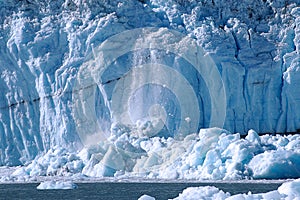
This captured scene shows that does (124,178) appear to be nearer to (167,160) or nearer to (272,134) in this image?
(167,160)

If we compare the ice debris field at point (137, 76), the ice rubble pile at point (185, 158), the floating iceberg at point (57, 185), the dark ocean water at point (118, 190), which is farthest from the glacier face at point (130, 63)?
the floating iceberg at point (57, 185)

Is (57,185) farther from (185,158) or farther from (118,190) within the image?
(185,158)

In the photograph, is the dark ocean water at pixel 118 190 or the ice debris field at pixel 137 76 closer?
the dark ocean water at pixel 118 190

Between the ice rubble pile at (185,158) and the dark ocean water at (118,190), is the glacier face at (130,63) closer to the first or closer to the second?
the ice rubble pile at (185,158)

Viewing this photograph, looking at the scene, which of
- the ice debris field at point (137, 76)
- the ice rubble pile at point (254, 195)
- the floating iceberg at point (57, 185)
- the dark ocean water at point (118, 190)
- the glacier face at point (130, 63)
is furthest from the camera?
the glacier face at point (130, 63)

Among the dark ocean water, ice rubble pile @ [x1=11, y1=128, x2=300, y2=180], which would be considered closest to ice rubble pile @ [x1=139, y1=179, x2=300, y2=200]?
the dark ocean water

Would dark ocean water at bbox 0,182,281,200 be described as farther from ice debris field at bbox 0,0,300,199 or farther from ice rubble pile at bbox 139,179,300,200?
ice rubble pile at bbox 139,179,300,200

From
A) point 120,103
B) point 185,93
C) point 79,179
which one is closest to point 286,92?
point 185,93
